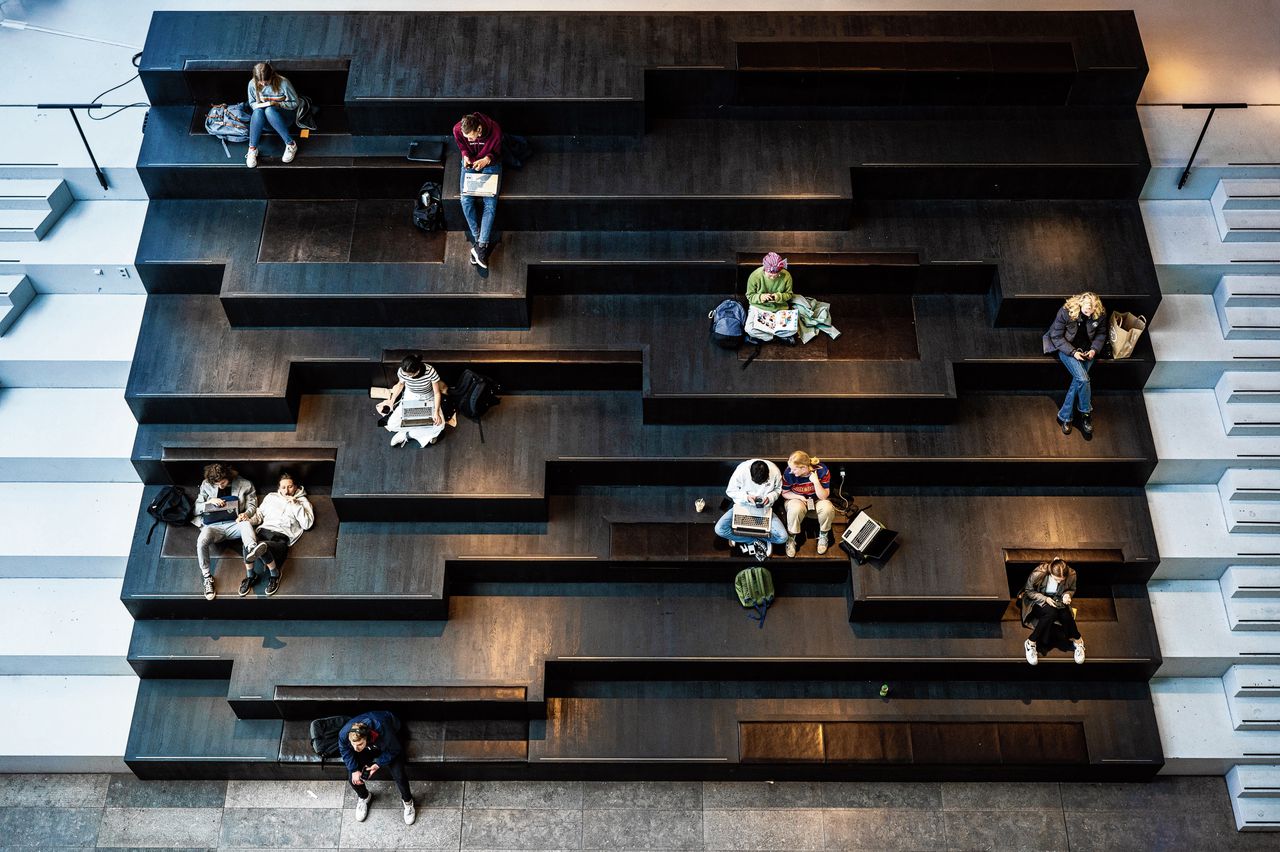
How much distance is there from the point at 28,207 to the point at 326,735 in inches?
239

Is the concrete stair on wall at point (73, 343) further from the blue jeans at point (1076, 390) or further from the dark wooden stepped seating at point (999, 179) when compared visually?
the blue jeans at point (1076, 390)

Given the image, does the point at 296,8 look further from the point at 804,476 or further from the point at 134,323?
the point at 804,476

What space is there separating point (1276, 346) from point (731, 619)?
5.91 m

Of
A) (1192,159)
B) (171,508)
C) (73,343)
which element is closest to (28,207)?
(73,343)

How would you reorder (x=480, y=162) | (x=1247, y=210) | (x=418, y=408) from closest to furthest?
(x=418, y=408)
(x=480, y=162)
(x=1247, y=210)

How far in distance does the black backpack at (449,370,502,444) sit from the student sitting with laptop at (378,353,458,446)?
160 millimetres

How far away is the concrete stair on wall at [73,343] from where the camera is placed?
1142 cm

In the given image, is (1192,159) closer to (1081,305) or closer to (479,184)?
(1081,305)

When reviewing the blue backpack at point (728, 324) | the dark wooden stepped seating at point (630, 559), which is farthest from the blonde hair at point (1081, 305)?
the blue backpack at point (728, 324)

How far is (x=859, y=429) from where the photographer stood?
11.0 metres

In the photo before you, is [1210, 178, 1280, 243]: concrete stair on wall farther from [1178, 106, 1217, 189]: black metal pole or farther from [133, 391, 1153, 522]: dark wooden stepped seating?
[133, 391, 1153, 522]: dark wooden stepped seating

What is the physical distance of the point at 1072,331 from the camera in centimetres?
1079

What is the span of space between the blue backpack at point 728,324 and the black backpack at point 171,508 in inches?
200

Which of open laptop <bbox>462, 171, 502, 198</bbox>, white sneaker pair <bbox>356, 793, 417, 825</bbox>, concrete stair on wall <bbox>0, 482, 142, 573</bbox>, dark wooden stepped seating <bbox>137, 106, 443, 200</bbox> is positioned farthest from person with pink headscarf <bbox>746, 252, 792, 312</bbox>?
concrete stair on wall <bbox>0, 482, 142, 573</bbox>
